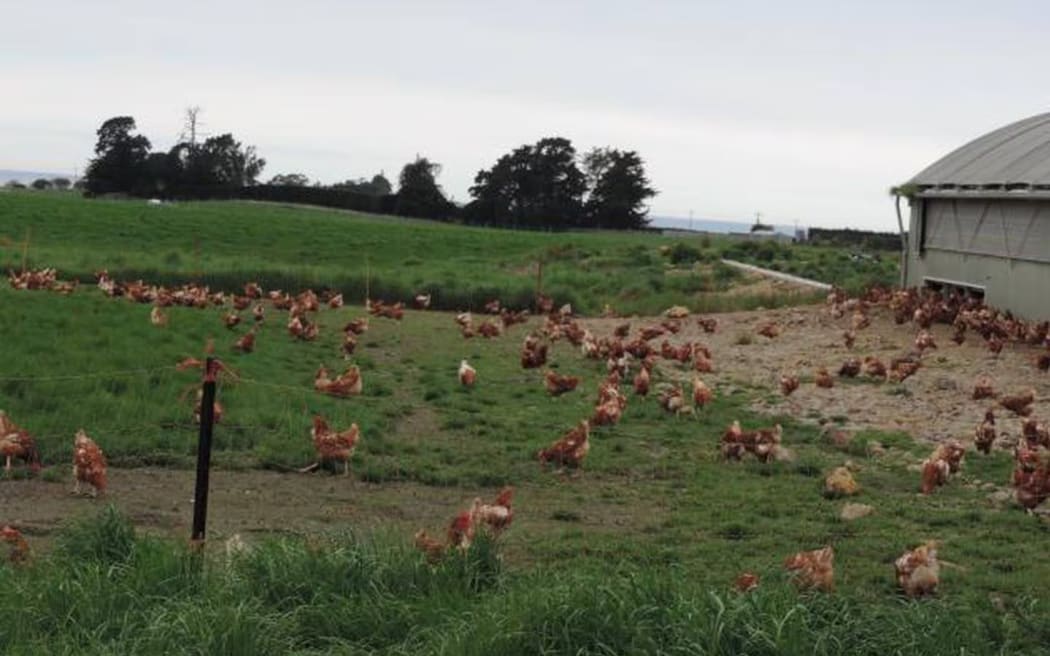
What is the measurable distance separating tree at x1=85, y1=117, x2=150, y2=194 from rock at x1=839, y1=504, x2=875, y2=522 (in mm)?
88716

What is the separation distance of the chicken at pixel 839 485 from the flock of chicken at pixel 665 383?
11 millimetres

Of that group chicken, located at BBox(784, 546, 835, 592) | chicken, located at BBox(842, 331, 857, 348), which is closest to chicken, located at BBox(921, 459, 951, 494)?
chicken, located at BBox(784, 546, 835, 592)

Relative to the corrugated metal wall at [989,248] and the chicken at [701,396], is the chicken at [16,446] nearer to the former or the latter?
the chicken at [701,396]

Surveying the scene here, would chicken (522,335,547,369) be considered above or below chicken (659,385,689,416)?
above

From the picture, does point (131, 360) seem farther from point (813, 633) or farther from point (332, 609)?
point (813, 633)

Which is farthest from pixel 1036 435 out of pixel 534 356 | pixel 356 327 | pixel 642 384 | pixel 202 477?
pixel 356 327

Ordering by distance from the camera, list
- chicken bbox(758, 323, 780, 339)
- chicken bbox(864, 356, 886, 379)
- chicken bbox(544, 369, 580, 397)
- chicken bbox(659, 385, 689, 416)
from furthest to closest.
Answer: chicken bbox(758, 323, 780, 339), chicken bbox(864, 356, 886, 379), chicken bbox(544, 369, 580, 397), chicken bbox(659, 385, 689, 416)

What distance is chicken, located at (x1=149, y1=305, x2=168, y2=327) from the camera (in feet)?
53.4

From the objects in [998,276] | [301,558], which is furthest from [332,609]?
[998,276]

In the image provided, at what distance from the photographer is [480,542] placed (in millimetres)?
6348

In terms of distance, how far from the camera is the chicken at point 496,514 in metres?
7.15

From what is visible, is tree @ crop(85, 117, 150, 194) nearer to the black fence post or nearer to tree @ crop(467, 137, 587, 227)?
tree @ crop(467, 137, 587, 227)

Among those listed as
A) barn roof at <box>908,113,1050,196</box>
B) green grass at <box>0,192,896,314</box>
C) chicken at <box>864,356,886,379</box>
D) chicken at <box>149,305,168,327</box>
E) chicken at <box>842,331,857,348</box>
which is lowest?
chicken at <box>864,356,886,379</box>

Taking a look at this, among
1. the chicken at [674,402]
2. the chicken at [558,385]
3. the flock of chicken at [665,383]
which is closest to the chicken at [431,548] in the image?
the flock of chicken at [665,383]
